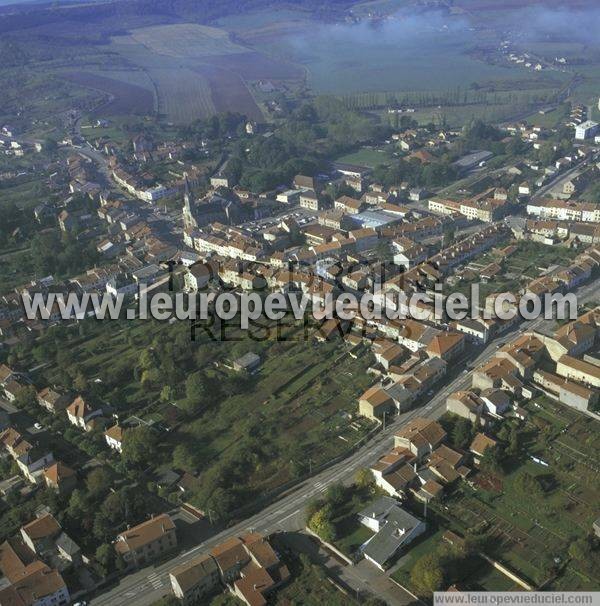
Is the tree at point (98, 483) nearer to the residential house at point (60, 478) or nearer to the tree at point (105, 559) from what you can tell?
the residential house at point (60, 478)

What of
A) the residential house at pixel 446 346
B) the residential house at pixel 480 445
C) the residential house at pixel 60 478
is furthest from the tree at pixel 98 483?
the residential house at pixel 446 346

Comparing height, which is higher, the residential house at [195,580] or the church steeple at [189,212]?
the church steeple at [189,212]

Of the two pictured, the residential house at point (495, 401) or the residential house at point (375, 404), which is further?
the residential house at point (375, 404)

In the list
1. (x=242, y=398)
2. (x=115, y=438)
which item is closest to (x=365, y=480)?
(x=242, y=398)

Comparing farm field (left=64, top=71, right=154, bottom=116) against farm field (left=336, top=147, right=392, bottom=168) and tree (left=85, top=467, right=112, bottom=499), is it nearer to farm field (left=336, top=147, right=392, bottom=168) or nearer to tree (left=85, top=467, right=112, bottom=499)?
farm field (left=336, top=147, right=392, bottom=168)

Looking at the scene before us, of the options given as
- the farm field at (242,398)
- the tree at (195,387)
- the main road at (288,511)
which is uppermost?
the tree at (195,387)

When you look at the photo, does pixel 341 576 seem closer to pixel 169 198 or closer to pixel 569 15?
pixel 169 198
